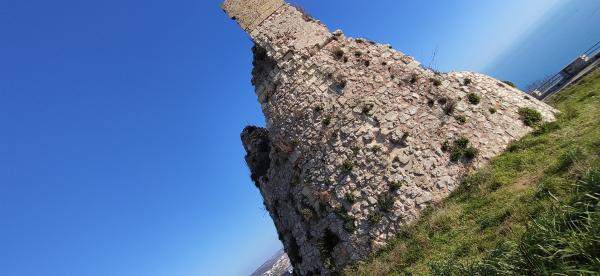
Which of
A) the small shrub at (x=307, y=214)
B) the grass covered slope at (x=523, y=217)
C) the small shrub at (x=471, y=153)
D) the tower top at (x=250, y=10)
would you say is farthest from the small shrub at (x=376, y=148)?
the tower top at (x=250, y=10)

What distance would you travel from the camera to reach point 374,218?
17875mm

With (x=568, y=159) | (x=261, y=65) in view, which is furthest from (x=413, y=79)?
(x=261, y=65)

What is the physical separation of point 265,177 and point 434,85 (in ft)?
33.2

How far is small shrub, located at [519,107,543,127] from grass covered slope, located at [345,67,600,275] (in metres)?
0.72

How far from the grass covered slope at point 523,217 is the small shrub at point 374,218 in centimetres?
114

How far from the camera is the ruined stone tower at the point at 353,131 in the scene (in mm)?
18250

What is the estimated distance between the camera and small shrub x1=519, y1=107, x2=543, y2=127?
19469mm

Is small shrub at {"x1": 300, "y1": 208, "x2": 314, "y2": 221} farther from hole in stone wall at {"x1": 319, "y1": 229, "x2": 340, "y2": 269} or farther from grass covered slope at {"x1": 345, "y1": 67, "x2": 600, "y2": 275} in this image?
grass covered slope at {"x1": 345, "y1": 67, "x2": 600, "y2": 275}

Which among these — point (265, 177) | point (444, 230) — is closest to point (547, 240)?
point (444, 230)

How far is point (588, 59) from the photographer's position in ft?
101

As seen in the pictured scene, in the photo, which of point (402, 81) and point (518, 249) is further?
point (402, 81)

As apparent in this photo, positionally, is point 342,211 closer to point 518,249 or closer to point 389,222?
point 389,222

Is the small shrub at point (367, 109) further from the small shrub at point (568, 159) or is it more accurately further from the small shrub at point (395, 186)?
A: the small shrub at point (568, 159)

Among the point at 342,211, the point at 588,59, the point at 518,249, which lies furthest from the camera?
the point at 588,59
